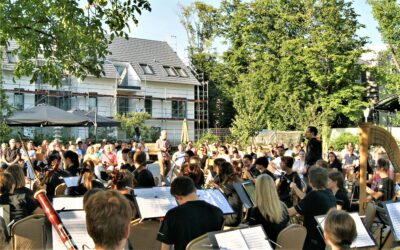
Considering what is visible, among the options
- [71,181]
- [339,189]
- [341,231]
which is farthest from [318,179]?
[71,181]

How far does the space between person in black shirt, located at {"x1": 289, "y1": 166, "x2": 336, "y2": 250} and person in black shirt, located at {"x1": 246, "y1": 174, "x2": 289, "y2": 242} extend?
0.41 meters

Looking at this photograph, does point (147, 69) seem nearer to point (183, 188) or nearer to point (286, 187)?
point (286, 187)

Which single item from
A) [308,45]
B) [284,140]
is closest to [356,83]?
[308,45]

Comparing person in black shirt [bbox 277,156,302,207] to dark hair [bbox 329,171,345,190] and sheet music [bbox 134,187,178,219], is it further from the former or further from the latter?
sheet music [bbox 134,187,178,219]

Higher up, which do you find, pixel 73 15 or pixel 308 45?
pixel 308 45

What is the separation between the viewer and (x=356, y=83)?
1722 inches

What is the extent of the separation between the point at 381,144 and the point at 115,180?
362 cm

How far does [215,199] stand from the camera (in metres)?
6.71

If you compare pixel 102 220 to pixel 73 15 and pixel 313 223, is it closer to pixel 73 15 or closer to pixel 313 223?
pixel 313 223

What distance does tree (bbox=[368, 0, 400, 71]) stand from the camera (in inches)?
1239

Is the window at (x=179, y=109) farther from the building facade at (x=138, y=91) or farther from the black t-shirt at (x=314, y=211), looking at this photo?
the black t-shirt at (x=314, y=211)

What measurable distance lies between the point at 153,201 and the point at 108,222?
3.46 m

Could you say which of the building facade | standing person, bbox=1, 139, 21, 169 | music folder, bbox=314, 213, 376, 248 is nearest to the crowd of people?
music folder, bbox=314, 213, 376, 248

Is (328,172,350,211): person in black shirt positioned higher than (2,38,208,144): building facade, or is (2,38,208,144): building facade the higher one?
(2,38,208,144): building facade
